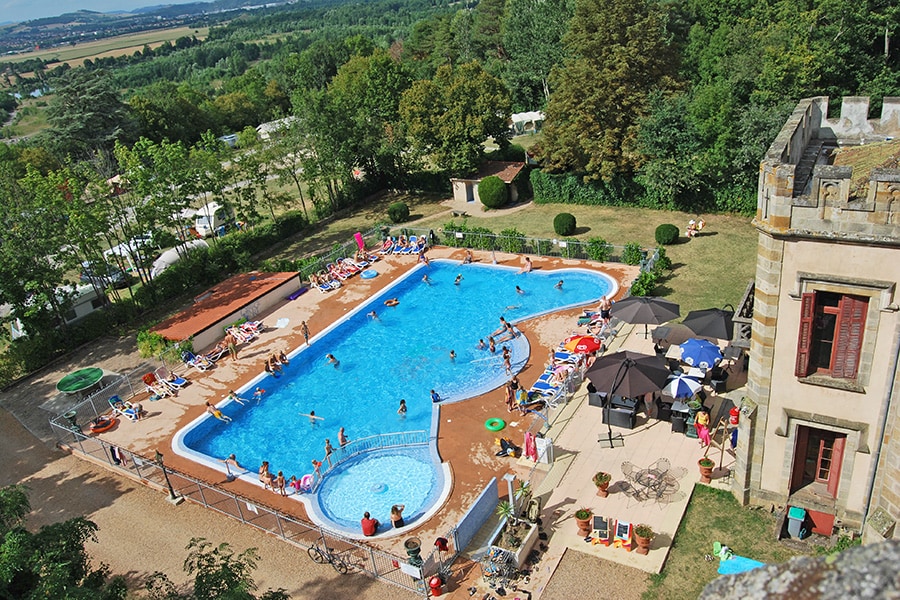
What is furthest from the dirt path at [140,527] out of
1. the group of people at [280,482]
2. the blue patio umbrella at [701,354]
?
the blue patio umbrella at [701,354]

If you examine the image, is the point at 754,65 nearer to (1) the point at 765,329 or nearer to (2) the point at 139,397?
(1) the point at 765,329

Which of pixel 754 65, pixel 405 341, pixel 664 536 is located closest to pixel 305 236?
pixel 405 341

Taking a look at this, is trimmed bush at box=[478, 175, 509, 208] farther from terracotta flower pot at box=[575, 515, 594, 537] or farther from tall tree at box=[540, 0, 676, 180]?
terracotta flower pot at box=[575, 515, 594, 537]

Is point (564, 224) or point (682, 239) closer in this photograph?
point (682, 239)

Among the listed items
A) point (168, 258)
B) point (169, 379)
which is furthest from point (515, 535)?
point (168, 258)

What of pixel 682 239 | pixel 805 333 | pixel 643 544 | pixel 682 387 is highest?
pixel 805 333

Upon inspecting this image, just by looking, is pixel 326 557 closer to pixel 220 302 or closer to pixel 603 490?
pixel 603 490

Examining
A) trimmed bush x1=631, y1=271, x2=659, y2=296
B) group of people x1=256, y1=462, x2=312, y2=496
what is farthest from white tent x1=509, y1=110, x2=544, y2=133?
group of people x1=256, y1=462, x2=312, y2=496
